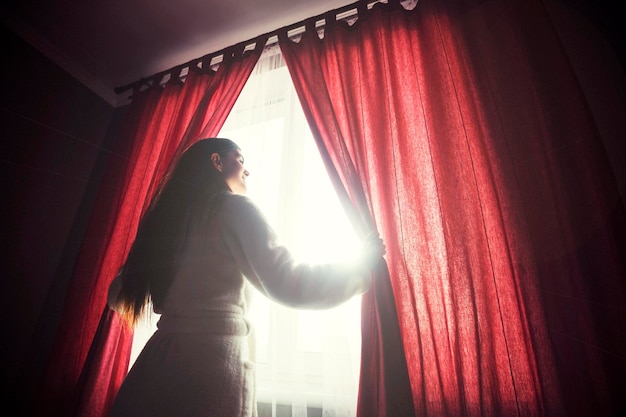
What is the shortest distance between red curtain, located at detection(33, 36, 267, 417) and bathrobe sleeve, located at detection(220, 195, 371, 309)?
837mm

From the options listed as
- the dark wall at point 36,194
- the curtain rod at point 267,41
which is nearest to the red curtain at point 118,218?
the curtain rod at point 267,41

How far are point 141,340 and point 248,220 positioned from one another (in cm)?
98

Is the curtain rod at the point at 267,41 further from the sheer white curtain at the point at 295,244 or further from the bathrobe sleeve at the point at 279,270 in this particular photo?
the bathrobe sleeve at the point at 279,270

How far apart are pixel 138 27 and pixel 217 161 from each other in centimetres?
128

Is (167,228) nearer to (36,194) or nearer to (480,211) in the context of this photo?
(480,211)

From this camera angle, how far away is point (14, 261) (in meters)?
1.41

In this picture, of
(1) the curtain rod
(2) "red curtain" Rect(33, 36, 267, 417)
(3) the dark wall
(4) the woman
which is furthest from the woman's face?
(3) the dark wall

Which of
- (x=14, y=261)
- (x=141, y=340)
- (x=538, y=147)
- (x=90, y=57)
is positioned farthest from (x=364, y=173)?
(x=90, y=57)

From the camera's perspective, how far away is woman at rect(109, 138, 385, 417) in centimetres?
65

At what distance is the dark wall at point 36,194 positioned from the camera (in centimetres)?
139

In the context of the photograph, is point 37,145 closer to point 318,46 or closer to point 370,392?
point 318,46

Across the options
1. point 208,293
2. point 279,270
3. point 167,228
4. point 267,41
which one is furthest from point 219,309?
point 267,41

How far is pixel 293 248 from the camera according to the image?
1.09 metres

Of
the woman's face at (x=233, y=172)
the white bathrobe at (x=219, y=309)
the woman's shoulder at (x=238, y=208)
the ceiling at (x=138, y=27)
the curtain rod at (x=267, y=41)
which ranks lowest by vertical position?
the white bathrobe at (x=219, y=309)
